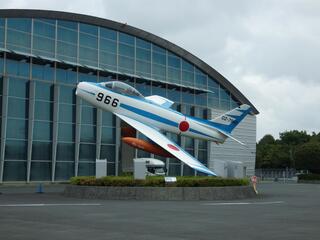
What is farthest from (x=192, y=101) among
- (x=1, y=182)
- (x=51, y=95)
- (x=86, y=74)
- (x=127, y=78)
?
(x=1, y=182)

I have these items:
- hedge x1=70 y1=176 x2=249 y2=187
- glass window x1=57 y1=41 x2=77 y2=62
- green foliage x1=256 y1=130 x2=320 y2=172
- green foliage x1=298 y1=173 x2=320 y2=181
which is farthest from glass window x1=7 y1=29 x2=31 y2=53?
green foliage x1=256 y1=130 x2=320 y2=172

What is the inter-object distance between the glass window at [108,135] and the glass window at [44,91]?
612 centimetres

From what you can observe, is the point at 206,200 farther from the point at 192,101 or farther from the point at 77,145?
the point at 192,101

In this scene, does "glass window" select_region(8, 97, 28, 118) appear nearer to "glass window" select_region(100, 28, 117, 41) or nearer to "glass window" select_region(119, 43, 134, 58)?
"glass window" select_region(100, 28, 117, 41)

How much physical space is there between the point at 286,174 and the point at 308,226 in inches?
3030

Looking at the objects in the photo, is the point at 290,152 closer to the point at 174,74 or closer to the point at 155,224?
the point at 174,74

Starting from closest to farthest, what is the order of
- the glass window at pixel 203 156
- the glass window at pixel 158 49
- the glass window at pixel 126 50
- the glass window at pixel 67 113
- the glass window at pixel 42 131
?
1. the glass window at pixel 42 131
2. the glass window at pixel 67 113
3. the glass window at pixel 126 50
4. the glass window at pixel 158 49
5. the glass window at pixel 203 156

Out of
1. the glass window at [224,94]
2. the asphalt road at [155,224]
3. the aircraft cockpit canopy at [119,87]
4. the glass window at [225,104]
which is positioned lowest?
the asphalt road at [155,224]

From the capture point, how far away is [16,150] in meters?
40.4

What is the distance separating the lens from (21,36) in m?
42.5

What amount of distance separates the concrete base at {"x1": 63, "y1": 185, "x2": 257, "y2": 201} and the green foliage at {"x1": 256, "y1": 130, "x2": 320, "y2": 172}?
3806 cm

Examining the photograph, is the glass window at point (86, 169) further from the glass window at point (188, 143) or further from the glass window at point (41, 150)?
the glass window at point (188, 143)

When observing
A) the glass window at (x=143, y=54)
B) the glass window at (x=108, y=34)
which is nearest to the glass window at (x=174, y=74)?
the glass window at (x=143, y=54)

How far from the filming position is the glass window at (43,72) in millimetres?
42784
